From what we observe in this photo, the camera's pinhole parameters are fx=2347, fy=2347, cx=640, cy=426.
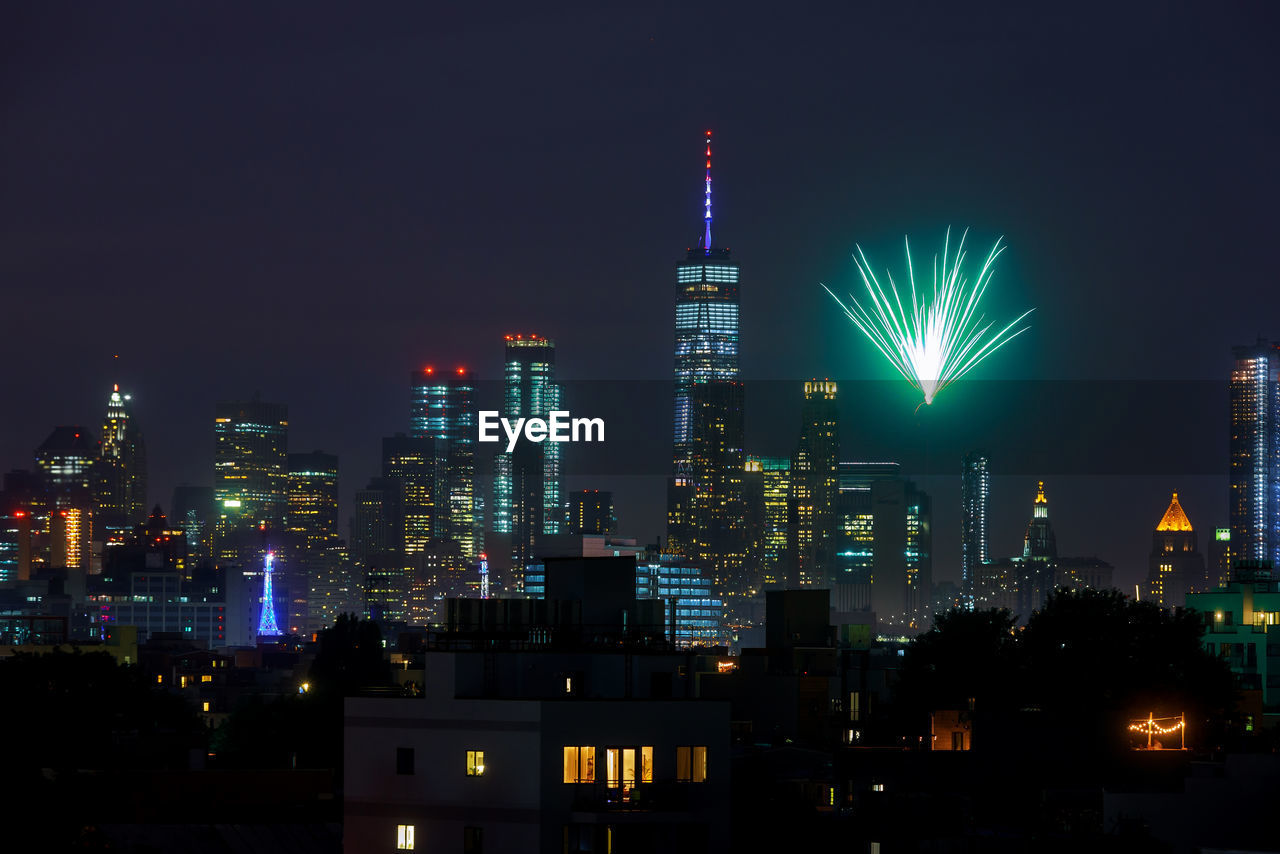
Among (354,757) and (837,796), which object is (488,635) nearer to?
(354,757)

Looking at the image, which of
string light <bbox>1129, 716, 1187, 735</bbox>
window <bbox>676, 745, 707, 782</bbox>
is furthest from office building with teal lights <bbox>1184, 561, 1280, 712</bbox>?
window <bbox>676, 745, 707, 782</bbox>

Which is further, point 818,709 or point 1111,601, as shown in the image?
point 1111,601

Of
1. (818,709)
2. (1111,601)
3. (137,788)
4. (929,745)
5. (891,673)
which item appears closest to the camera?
(137,788)

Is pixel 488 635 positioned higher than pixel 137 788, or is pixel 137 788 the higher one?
pixel 488 635

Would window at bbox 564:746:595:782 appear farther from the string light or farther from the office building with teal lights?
the office building with teal lights

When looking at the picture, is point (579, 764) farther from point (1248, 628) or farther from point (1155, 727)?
point (1248, 628)

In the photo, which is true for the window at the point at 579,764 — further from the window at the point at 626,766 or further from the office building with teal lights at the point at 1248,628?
the office building with teal lights at the point at 1248,628

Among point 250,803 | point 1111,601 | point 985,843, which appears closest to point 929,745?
point 250,803
